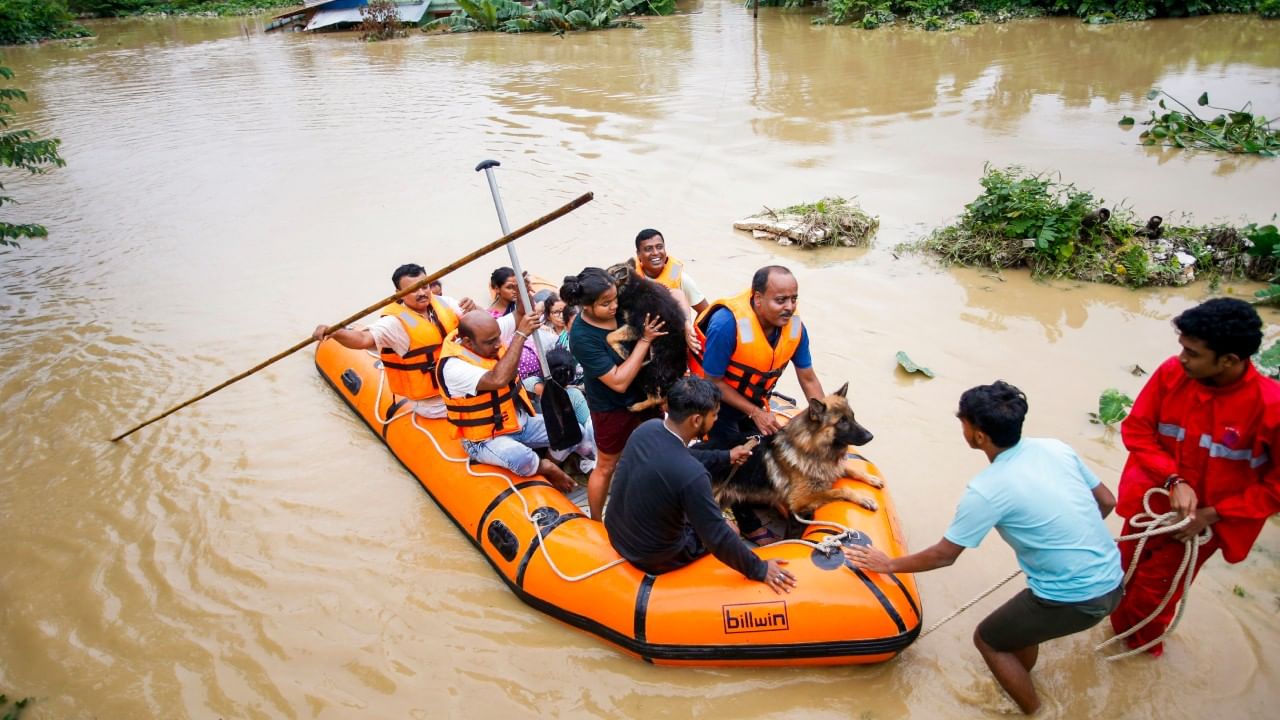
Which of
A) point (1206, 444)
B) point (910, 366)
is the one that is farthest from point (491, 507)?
point (910, 366)

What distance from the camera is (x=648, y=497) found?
10.1 feet

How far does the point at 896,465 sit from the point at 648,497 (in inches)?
94.4

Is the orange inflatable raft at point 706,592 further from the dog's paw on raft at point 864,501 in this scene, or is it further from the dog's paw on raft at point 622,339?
the dog's paw on raft at point 622,339

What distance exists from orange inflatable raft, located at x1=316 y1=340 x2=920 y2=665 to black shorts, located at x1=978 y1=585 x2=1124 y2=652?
392 mm

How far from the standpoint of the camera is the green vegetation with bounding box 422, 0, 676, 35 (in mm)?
22734

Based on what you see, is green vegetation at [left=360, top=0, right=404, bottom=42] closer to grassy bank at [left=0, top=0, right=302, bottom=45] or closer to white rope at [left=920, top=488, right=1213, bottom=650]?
grassy bank at [left=0, top=0, right=302, bottom=45]

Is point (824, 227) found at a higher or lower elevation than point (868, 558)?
higher

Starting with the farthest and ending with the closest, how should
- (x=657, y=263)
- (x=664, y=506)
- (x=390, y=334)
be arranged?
(x=657, y=263) < (x=390, y=334) < (x=664, y=506)

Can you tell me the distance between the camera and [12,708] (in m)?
3.48

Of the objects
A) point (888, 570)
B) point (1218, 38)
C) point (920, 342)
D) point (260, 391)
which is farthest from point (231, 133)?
point (1218, 38)

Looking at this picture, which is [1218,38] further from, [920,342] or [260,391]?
[260,391]

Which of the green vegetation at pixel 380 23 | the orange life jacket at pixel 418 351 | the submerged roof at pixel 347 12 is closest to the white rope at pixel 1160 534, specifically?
the orange life jacket at pixel 418 351

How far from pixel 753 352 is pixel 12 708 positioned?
158 inches

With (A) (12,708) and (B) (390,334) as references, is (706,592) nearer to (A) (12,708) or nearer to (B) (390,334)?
(B) (390,334)
